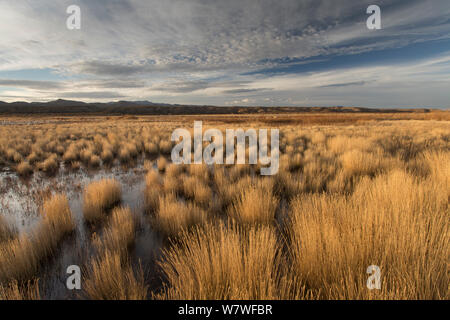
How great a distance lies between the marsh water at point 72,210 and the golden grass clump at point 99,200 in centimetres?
15

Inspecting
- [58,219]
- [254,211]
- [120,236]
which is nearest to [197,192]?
[254,211]

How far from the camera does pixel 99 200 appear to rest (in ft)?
11.3

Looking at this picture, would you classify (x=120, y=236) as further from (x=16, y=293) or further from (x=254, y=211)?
(x=254, y=211)

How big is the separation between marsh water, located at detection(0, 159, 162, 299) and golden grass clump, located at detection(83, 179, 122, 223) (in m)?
0.15

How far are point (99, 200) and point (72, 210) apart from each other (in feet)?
1.61

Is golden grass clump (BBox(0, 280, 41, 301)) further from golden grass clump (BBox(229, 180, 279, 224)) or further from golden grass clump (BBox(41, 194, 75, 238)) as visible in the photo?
golden grass clump (BBox(229, 180, 279, 224))

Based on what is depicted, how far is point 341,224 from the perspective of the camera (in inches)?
82.2

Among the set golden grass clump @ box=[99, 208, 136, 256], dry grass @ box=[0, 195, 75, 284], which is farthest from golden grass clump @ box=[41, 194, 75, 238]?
golden grass clump @ box=[99, 208, 136, 256]

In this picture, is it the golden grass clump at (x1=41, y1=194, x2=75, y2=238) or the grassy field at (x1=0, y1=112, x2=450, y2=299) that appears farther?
the golden grass clump at (x1=41, y1=194, x2=75, y2=238)

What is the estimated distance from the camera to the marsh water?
2.04 m

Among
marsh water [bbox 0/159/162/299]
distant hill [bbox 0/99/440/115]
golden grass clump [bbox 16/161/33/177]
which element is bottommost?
marsh water [bbox 0/159/162/299]
